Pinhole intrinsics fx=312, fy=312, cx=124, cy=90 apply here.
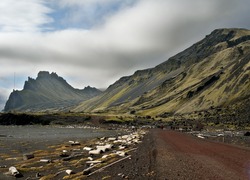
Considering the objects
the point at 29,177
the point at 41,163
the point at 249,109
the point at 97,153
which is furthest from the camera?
the point at 249,109

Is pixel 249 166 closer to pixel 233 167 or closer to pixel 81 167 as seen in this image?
pixel 233 167

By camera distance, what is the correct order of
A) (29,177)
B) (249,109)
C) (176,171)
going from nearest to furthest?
1. (176,171)
2. (29,177)
3. (249,109)

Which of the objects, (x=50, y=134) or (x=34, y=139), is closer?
(x=34, y=139)

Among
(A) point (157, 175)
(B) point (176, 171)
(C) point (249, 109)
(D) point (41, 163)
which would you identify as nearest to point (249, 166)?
(B) point (176, 171)

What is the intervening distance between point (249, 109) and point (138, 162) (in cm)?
17117

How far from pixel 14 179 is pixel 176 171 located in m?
13.3

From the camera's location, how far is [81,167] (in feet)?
95.3

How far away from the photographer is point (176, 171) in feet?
79.8

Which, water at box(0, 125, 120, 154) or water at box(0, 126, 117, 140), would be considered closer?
water at box(0, 125, 120, 154)

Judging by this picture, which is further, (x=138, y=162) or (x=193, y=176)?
(x=138, y=162)

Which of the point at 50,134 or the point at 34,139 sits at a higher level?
the point at 50,134

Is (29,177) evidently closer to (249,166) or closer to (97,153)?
(97,153)

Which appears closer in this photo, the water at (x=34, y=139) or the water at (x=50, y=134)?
the water at (x=34, y=139)

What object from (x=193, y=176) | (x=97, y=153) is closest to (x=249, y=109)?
(x=97, y=153)
